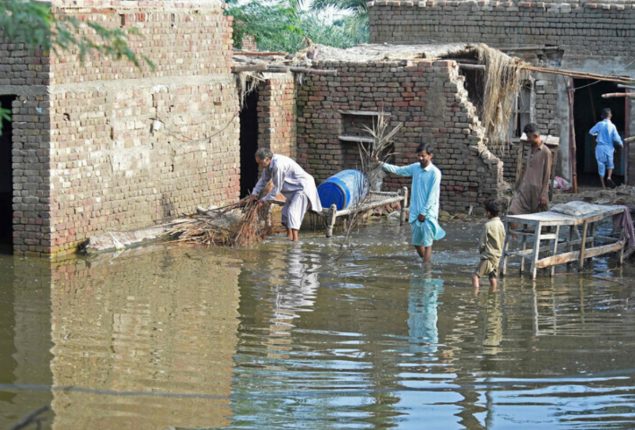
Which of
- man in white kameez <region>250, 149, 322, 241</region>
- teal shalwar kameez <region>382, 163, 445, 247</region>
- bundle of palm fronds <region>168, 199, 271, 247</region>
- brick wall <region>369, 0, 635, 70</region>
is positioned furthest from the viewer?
brick wall <region>369, 0, 635, 70</region>

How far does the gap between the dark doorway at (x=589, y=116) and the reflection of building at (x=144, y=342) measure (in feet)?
38.5

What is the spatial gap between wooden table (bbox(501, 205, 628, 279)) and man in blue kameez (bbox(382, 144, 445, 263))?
35.4 inches

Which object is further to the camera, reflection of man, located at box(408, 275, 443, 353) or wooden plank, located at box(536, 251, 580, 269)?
wooden plank, located at box(536, 251, 580, 269)

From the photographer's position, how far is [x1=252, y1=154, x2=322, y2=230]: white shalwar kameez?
15750mm

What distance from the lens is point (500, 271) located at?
13648 millimetres

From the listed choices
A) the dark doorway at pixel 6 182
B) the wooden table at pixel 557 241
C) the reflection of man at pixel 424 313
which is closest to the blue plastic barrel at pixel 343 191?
the wooden table at pixel 557 241

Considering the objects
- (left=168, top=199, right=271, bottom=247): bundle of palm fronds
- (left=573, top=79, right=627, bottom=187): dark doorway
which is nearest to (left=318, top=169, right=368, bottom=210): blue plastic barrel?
(left=168, top=199, right=271, bottom=247): bundle of palm fronds

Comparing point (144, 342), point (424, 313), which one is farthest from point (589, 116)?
point (144, 342)

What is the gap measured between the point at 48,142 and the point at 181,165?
299 cm

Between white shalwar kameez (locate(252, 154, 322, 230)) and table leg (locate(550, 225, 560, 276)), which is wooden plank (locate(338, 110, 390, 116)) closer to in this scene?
white shalwar kameez (locate(252, 154, 322, 230))

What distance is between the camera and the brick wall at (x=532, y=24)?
2184cm

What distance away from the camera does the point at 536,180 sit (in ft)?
47.6

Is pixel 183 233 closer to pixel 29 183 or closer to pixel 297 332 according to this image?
pixel 29 183

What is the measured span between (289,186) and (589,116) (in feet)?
36.2
